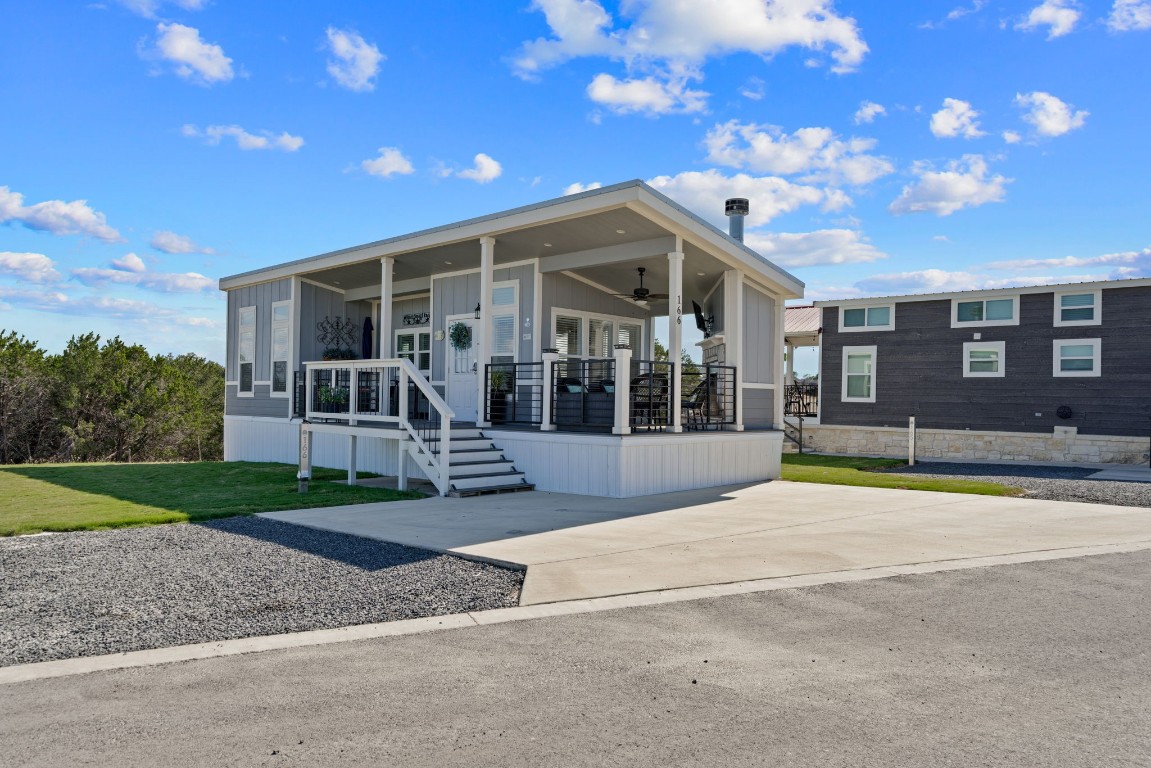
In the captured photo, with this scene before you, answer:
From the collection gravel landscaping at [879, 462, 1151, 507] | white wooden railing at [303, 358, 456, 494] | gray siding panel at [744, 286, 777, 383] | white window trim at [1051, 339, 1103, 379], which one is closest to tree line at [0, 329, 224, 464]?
white wooden railing at [303, 358, 456, 494]

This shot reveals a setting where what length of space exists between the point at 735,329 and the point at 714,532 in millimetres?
5363

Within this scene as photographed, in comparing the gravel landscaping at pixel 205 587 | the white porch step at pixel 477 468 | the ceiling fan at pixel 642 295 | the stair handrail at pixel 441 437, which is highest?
the ceiling fan at pixel 642 295

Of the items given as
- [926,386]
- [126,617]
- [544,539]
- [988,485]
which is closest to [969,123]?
[988,485]

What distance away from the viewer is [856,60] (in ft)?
41.9

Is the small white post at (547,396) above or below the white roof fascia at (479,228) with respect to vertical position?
below

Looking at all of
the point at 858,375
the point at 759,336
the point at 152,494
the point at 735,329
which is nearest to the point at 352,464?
the point at 152,494

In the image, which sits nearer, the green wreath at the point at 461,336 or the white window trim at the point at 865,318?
the green wreath at the point at 461,336

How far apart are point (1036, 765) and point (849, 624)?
Answer: 5.69ft

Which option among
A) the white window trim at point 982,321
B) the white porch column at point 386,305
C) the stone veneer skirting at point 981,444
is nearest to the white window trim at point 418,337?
the white porch column at point 386,305

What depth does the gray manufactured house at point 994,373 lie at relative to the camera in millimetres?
16781

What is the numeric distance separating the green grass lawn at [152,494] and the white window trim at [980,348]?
→ 49.4ft

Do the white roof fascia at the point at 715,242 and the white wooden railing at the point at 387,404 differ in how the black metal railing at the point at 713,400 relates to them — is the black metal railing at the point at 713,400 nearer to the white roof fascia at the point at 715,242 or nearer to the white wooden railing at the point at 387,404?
the white roof fascia at the point at 715,242

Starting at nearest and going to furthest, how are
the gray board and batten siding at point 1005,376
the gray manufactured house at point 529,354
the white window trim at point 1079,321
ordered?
the gray manufactured house at point 529,354
the gray board and batten siding at point 1005,376
the white window trim at point 1079,321

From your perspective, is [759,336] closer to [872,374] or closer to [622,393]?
[622,393]
